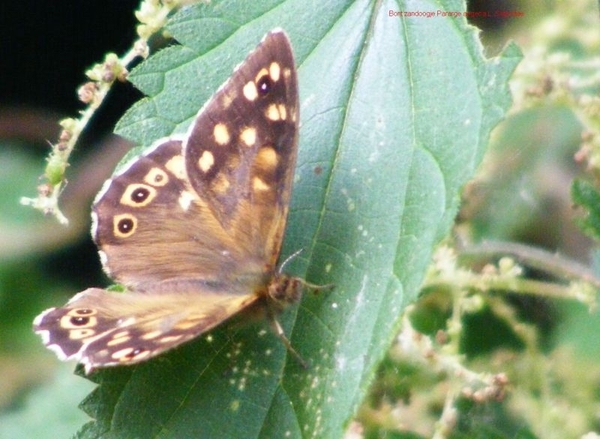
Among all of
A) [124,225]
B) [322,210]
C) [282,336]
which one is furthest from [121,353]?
[322,210]

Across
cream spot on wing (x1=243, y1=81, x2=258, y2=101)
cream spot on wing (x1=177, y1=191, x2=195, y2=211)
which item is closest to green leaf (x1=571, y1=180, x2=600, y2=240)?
cream spot on wing (x1=243, y1=81, x2=258, y2=101)

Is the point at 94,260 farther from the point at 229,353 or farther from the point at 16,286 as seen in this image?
the point at 229,353

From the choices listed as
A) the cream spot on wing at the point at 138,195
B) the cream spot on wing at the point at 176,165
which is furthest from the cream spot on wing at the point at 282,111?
the cream spot on wing at the point at 138,195

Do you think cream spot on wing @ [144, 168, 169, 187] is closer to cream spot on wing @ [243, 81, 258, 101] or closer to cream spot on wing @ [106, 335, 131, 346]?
cream spot on wing @ [243, 81, 258, 101]

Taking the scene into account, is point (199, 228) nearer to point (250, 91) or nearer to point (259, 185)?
point (259, 185)

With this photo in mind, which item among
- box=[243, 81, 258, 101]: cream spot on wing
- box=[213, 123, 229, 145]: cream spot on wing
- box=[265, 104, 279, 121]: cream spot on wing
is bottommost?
box=[213, 123, 229, 145]: cream spot on wing

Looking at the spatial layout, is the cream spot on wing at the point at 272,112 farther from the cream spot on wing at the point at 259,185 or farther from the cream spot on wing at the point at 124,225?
the cream spot on wing at the point at 124,225
